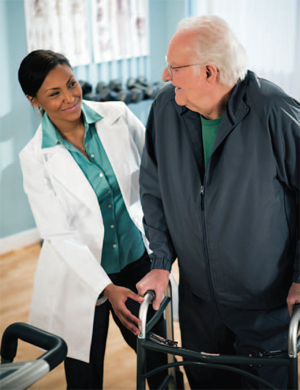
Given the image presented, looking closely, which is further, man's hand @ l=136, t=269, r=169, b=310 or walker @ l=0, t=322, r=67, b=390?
man's hand @ l=136, t=269, r=169, b=310

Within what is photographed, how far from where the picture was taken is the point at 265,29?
13.7ft

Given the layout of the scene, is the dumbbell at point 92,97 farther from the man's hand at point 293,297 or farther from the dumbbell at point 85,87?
the man's hand at point 293,297

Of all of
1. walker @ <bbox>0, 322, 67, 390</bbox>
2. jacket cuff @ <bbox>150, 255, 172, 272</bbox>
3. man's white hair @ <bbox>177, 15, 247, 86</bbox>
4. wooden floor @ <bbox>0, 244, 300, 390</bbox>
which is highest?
man's white hair @ <bbox>177, 15, 247, 86</bbox>

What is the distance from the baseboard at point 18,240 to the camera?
13.2ft

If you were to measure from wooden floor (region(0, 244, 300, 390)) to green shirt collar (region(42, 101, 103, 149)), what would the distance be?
129 centimetres

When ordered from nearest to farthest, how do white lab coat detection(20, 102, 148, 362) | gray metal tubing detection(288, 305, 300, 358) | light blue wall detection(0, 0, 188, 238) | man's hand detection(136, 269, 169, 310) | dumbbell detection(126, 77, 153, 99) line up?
gray metal tubing detection(288, 305, 300, 358) → man's hand detection(136, 269, 169, 310) → white lab coat detection(20, 102, 148, 362) → light blue wall detection(0, 0, 188, 238) → dumbbell detection(126, 77, 153, 99)

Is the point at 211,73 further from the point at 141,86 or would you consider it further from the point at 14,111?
the point at 141,86

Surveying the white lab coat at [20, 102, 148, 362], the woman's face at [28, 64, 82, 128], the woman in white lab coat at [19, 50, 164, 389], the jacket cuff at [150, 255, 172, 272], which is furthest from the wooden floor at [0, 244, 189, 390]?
the woman's face at [28, 64, 82, 128]

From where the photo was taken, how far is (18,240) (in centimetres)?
410

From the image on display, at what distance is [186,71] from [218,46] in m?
0.11

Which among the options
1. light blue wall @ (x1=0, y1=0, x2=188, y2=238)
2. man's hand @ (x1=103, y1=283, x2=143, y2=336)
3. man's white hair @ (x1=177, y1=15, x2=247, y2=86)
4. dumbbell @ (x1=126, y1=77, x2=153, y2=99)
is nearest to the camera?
man's white hair @ (x1=177, y1=15, x2=247, y2=86)

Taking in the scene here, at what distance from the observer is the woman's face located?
1.80m

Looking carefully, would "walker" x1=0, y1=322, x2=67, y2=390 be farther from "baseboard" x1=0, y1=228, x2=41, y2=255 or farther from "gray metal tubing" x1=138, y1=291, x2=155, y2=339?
"baseboard" x1=0, y1=228, x2=41, y2=255

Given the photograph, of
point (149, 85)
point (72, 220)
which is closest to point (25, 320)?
point (72, 220)
